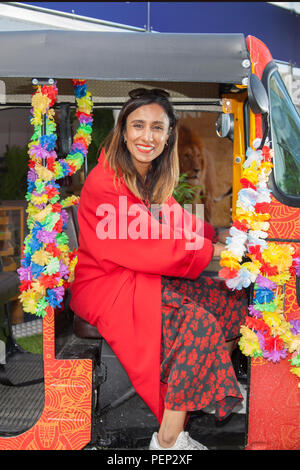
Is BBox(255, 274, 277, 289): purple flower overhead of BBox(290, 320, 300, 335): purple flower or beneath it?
overhead

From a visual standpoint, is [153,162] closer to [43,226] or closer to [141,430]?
[43,226]

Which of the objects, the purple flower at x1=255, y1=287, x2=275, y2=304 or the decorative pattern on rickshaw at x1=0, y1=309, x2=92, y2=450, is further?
the decorative pattern on rickshaw at x1=0, y1=309, x2=92, y2=450

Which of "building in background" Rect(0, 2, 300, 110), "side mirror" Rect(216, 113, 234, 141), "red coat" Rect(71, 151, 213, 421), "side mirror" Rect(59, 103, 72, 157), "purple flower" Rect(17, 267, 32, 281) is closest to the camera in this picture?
"red coat" Rect(71, 151, 213, 421)

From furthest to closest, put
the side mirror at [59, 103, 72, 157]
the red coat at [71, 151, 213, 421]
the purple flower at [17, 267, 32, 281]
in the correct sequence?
the side mirror at [59, 103, 72, 157]
the purple flower at [17, 267, 32, 281]
the red coat at [71, 151, 213, 421]

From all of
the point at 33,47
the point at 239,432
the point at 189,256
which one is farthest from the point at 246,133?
the point at 239,432

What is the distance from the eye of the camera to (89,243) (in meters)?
2.48

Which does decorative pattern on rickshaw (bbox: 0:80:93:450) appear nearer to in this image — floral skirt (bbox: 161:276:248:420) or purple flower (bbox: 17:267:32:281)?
purple flower (bbox: 17:267:32:281)

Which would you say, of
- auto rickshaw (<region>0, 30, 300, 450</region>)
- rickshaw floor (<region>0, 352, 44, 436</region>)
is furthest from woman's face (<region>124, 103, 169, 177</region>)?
rickshaw floor (<region>0, 352, 44, 436</region>)

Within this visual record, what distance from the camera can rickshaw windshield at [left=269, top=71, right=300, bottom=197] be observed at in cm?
235

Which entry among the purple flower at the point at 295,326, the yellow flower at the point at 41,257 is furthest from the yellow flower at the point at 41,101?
the purple flower at the point at 295,326

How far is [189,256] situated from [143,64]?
887 millimetres

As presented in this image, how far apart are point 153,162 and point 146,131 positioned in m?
0.36

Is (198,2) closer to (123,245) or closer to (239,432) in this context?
(123,245)

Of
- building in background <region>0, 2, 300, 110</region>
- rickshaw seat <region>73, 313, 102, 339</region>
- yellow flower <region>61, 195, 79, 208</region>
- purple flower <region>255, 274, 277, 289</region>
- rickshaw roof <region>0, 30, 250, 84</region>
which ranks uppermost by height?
building in background <region>0, 2, 300, 110</region>
